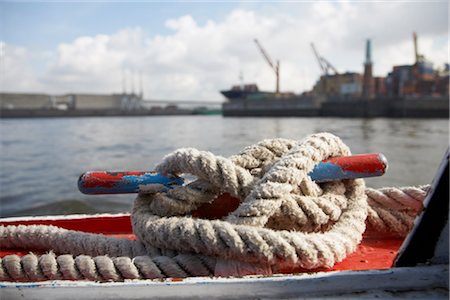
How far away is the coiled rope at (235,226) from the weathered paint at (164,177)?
31 mm

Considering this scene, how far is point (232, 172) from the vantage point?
1.19m

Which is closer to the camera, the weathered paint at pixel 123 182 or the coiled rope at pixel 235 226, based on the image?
the coiled rope at pixel 235 226

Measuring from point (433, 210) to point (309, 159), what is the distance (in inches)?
16.6

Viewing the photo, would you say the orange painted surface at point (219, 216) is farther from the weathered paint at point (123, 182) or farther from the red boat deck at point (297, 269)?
the weathered paint at point (123, 182)

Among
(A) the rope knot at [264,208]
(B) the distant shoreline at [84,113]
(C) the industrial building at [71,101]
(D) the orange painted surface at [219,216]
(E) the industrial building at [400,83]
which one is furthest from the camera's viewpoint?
(C) the industrial building at [71,101]

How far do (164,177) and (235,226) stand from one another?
318 millimetres

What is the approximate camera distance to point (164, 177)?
1253mm

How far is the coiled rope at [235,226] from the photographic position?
40.8 inches

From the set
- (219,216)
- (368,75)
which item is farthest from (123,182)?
(368,75)

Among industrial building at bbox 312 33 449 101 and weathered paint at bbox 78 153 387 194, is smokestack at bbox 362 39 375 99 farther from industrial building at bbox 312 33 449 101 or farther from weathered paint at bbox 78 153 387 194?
weathered paint at bbox 78 153 387 194

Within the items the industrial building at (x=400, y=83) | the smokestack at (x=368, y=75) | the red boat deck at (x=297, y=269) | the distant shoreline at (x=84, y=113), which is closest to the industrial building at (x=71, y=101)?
the distant shoreline at (x=84, y=113)

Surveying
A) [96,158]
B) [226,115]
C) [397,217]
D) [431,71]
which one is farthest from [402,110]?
[397,217]

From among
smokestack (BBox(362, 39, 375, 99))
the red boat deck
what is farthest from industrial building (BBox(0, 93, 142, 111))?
the red boat deck

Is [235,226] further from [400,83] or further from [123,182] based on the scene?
[400,83]
